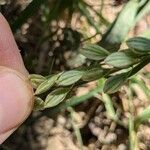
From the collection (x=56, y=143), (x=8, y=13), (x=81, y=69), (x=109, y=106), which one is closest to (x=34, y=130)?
(x=56, y=143)

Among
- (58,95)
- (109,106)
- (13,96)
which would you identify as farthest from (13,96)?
(109,106)

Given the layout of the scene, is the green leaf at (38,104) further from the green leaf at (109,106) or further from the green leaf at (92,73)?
the green leaf at (109,106)

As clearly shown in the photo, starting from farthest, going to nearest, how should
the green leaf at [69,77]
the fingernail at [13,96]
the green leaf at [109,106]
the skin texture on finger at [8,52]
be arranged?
the green leaf at [109,106] < the skin texture on finger at [8,52] < the fingernail at [13,96] < the green leaf at [69,77]

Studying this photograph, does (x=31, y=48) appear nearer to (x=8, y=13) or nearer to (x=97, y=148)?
(x=8, y=13)

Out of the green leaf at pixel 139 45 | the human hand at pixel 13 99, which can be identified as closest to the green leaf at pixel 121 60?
the green leaf at pixel 139 45

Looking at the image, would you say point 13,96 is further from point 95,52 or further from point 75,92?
point 75,92

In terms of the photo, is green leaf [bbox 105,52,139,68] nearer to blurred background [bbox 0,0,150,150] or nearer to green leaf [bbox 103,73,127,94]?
green leaf [bbox 103,73,127,94]

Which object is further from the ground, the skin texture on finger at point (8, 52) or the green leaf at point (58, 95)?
the green leaf at point (58, 95)
